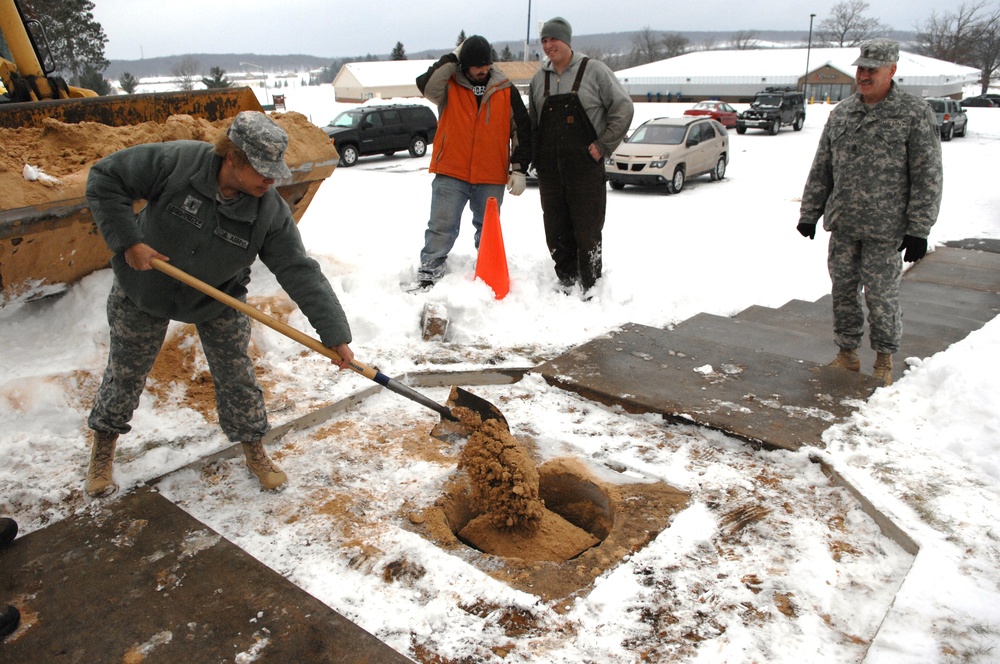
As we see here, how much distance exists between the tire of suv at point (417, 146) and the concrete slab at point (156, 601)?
744 inches

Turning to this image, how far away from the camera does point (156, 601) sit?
2.46m

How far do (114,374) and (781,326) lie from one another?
445 centimetres

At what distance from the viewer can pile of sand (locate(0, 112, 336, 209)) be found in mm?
3910

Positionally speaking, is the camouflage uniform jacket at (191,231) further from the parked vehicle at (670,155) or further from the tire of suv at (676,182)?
the tire of suv at (676,182)

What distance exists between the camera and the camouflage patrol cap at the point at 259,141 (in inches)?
100

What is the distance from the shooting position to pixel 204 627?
7.68 feet

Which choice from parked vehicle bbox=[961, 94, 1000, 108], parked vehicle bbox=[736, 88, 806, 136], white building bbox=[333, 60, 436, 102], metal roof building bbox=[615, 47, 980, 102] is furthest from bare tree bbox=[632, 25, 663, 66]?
parked vehicle bbox=[736, 88, 806, 136]

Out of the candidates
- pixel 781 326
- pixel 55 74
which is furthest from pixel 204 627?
pixel 55 74

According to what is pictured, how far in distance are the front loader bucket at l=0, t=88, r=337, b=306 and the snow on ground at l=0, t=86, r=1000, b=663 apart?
25 cm

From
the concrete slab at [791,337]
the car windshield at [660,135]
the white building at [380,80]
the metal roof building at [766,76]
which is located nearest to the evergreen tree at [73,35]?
the car windshield at [660,135]

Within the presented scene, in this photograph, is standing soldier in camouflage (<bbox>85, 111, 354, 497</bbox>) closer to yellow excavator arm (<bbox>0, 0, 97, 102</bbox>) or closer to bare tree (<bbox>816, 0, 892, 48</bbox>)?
yellow excavator arm (<bbox>0, 0, 97, 102</bbox>)

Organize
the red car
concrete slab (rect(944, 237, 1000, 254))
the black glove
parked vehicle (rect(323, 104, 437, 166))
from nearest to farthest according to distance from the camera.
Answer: the black glove < concrete slab (rect(944, 237, 1000, 254)) < parked vehicle (rect(323, 104, 437, 166)) < the red car

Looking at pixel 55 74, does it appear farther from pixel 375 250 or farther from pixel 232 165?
pixel 232 165

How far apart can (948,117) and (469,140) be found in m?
26.2
